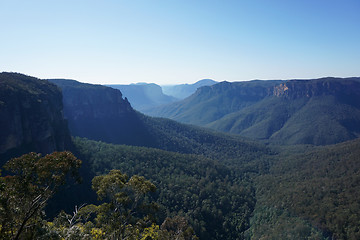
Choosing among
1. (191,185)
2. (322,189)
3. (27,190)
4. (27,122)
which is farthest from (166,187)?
(27,190)

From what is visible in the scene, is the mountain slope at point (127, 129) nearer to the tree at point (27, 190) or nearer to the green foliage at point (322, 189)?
the green foliage at point (322, 189)

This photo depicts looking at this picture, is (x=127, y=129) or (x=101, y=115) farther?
(x=101, y=115)

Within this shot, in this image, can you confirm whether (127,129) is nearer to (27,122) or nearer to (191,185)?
(191,185)

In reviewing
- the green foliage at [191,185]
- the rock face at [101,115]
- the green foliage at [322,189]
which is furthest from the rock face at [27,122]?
the green foliage at [322,189]

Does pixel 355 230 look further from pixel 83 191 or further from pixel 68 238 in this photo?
pixel 83 191

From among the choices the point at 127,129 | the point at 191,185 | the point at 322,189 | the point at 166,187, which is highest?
the point at 127,129

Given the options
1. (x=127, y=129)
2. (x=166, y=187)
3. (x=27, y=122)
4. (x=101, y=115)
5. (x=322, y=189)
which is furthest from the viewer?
(x=101, y=115)

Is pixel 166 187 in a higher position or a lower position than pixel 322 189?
lower
